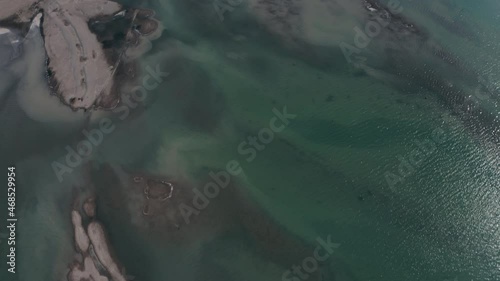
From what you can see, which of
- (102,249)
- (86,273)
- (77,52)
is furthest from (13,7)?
(86,273)

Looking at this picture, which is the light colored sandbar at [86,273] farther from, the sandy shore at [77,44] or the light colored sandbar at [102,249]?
the sandy shore at [77,44]

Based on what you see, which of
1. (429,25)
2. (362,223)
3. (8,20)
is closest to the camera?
(362,223)

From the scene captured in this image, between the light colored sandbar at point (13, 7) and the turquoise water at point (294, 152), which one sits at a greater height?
the turquoise water at point (294, 152)

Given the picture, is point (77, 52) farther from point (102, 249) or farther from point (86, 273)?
point (86, 273)

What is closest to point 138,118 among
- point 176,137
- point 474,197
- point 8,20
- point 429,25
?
point 176,137

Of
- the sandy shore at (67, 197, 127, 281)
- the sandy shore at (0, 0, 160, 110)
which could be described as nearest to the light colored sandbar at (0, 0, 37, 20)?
the sandy shore at (0, 0, 160, 110)

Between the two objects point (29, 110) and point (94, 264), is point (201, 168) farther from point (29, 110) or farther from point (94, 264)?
point (29, 110)

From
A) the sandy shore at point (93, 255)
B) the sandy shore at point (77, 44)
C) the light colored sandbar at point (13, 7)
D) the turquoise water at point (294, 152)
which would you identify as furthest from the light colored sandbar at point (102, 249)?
the light colored sandbar at point (13, 7)

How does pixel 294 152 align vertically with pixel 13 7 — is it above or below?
above

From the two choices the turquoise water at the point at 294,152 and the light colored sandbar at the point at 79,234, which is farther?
the turquoise water at the point at 294,152
